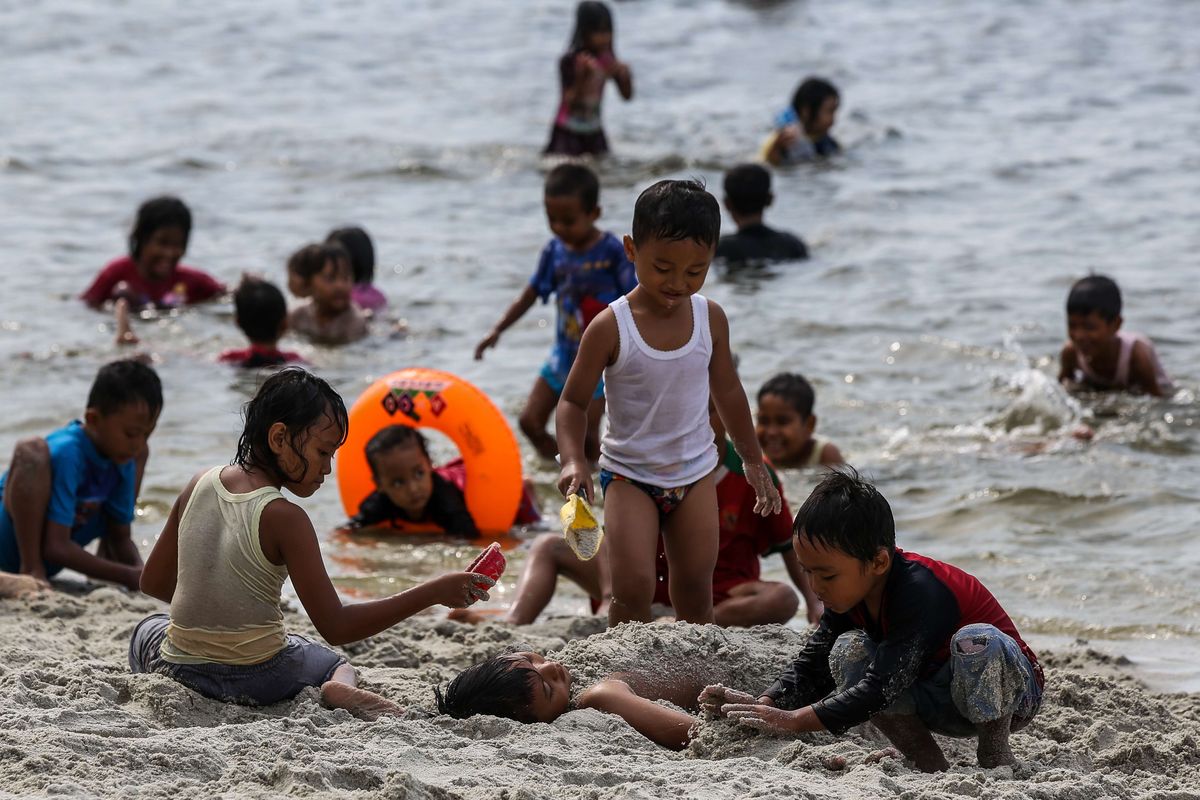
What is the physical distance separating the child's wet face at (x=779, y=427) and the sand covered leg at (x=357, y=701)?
3273 mm

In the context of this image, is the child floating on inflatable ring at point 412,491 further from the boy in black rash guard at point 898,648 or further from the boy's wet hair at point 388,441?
the boy in black rash guard at point 898,648

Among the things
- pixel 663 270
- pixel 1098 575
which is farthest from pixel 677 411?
pixel 1098 575

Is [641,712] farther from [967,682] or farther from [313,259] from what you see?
[313,259]

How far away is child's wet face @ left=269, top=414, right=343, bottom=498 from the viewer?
4.15 meters

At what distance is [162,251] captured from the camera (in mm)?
10391

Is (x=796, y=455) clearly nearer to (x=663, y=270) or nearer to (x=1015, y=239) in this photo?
(x=663, y=270)

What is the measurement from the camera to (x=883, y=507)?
3.91 metres

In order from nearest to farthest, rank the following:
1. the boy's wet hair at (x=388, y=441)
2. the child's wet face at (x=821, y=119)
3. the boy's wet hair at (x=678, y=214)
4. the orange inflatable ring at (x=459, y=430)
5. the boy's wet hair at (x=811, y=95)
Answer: the boy's wet hair at (x=678, y=214), the boy's wet hair at (x=388, y=441), the orange inflatable ring at (x=459, y=430), the boy's wet hair at (x=811, y=95), the child's wet face at (x=821, y=119)

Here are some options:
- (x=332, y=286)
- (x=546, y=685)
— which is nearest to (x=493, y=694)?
(x=546, y=685)

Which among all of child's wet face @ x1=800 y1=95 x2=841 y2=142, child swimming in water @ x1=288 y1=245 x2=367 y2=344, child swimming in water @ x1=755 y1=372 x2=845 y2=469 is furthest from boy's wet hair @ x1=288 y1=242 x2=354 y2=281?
child's wet face @ x1=800 y1=95 x2=841 y2=142

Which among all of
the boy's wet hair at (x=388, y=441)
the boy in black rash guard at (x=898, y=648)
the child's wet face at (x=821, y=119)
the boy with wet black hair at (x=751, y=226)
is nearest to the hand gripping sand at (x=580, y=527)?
the boy in black rash guard at (x=898, y=648)

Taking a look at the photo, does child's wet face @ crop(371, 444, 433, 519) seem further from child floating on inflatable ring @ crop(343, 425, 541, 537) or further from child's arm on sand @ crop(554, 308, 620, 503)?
child's arm on sand @ crop(554, 308, 620, 503)

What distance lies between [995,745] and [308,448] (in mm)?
1949

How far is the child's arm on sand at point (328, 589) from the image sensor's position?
13.5ft
